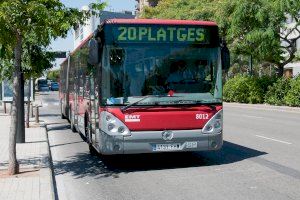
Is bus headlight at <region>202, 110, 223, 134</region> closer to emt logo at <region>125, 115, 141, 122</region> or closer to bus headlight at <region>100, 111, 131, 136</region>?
emt logo at <region>125, 115, 141, 122</region>

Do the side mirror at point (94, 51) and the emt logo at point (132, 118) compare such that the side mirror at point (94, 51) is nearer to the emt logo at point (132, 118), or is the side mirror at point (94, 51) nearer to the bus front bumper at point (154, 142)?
the emt logo at point (132, 118)

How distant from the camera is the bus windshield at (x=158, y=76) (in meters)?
9.76

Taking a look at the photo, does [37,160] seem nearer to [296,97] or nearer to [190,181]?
[190,181]

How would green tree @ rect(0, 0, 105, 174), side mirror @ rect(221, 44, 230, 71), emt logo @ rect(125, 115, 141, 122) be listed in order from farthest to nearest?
side mirror @ rect(221, 44, 230, 71) → emt logo @ rect(125, 115, 141, 122) → green tree @ rect(0, 0, 105, 174)

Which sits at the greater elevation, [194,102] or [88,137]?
[194,102]

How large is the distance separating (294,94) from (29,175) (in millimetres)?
25057

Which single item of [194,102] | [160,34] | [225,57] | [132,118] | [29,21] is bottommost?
[132,118]

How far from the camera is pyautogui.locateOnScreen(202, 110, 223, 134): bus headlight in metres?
10.2

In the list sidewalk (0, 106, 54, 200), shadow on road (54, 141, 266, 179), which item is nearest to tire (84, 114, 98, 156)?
shadow on road (54, 141, 266, 179)

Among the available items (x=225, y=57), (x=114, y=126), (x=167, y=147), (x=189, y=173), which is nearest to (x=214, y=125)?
(x=167, y=147)

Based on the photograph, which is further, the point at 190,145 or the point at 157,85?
the point at 190,145

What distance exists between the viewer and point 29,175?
9094 mm

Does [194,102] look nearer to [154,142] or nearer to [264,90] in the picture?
[154,142]

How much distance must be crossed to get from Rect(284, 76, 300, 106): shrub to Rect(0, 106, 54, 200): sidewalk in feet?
66.0
